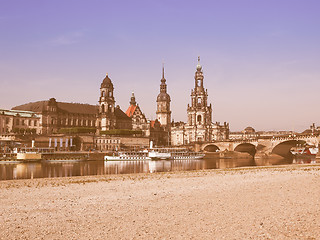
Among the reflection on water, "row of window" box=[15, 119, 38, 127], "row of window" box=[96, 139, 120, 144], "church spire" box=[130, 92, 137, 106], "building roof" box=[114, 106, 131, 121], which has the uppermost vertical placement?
"church spire" box=[130, 92, 137, 106]

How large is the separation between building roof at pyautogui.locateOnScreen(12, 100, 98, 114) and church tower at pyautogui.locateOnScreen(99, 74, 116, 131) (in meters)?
5.19

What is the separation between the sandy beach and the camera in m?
11.3

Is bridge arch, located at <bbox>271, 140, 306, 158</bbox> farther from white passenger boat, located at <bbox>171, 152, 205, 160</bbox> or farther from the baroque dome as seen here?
the baroque dome

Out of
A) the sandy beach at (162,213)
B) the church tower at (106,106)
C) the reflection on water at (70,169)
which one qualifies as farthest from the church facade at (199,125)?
the sandy beach at (162,213)

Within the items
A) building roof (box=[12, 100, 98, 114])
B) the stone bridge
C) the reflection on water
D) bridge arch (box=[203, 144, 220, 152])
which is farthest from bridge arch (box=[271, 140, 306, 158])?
building roof (box=[12, 100, 98, 114])

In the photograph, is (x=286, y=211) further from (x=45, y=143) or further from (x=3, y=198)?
(x=45, y=143)

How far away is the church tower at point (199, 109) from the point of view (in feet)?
386

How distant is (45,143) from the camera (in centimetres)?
7956

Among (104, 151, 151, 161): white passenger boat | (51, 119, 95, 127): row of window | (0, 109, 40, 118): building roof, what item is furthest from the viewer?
(51, 119, 95, 127): row of window

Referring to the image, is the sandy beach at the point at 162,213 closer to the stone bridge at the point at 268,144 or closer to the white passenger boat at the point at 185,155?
the white passenger boat at the point at 185,155

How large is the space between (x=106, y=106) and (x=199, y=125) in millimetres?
32194

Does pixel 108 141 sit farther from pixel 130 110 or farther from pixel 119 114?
pixel 130 110

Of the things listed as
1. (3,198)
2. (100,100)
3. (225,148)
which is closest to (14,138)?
(100,100)

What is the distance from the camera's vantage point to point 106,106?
105188 mm
